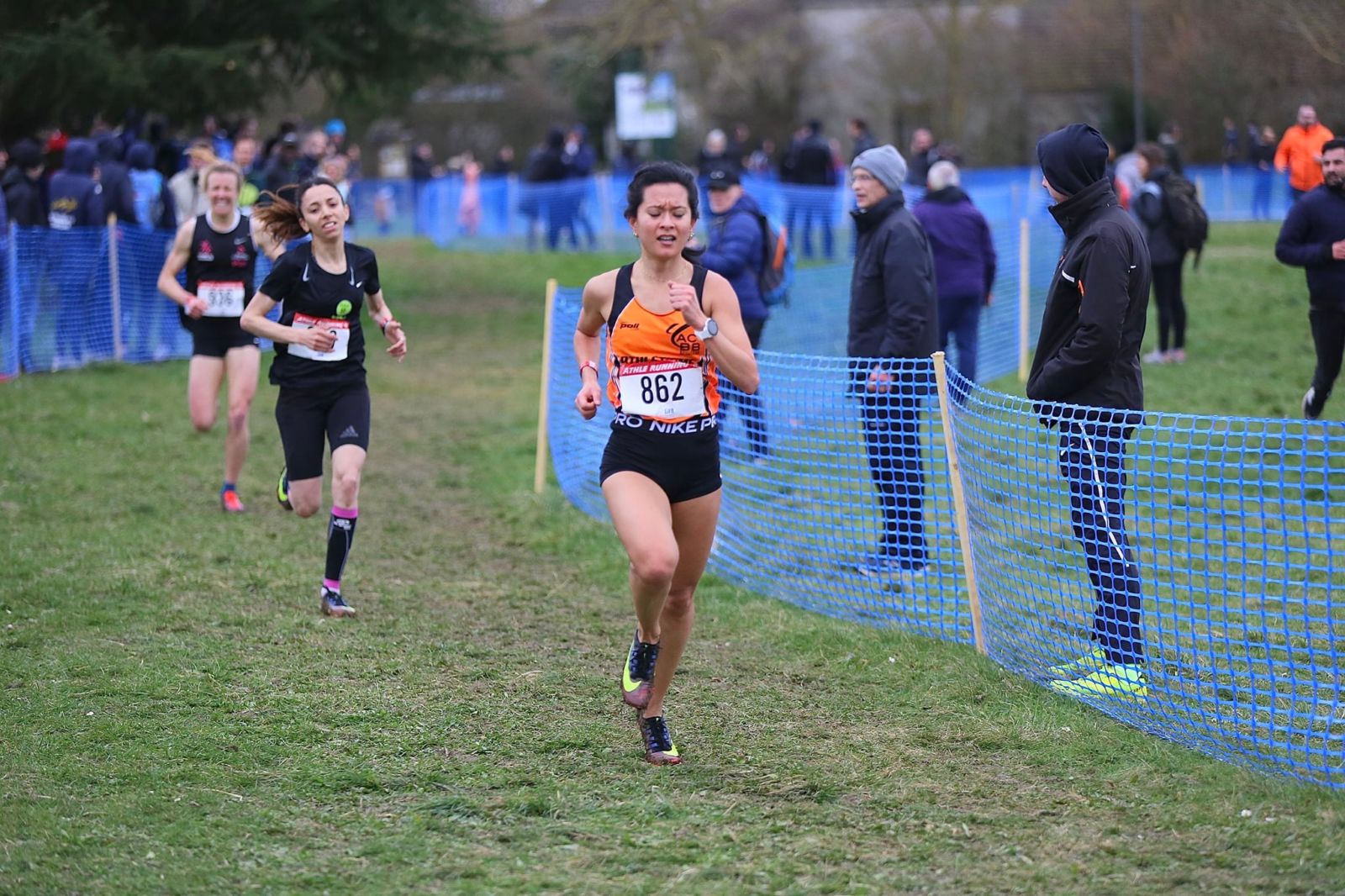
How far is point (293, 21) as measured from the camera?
763 inches

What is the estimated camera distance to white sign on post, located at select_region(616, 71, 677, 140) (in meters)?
30.2

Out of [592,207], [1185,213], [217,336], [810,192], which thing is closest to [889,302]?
[217,336]

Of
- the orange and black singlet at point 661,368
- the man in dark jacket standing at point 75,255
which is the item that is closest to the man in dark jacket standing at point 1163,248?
the orange and black singlet at point 661,368

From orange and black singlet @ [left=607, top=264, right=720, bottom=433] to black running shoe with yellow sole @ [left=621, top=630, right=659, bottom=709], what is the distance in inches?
31.1

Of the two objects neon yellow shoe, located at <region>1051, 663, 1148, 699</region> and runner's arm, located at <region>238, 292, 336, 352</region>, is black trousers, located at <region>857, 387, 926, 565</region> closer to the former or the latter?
neon yellow shoe, located at <region>1051, 663, 1148, 699</region>

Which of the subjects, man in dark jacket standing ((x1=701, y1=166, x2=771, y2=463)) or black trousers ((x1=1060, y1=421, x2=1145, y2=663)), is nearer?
black trousers ((x1=1060, y1=421, x2=1145, y2=663))

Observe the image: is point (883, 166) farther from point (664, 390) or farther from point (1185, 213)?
point (1185, 213)

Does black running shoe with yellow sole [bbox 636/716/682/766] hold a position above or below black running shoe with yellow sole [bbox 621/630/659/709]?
below

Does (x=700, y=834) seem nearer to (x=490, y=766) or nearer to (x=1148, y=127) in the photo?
(x=490, y=766)

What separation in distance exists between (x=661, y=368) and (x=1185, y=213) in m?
9.81

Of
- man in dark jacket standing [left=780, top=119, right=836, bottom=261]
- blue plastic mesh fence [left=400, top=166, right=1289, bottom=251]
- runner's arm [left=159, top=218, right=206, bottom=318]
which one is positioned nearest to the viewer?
runner's arm [left=159, top=218, right=206, bottom=318]

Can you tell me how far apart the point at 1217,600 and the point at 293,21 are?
1607cm

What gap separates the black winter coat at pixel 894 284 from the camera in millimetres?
7453

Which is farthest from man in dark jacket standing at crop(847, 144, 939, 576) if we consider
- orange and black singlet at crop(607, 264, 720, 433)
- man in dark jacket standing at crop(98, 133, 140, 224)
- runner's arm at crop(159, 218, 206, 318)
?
man in dark jacket standing at crop(98, 133, 140, 224)
